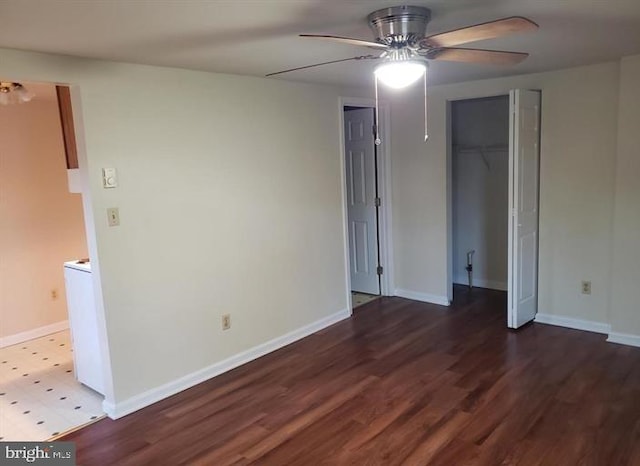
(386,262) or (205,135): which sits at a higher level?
(205,135)

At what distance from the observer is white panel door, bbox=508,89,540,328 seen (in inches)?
155

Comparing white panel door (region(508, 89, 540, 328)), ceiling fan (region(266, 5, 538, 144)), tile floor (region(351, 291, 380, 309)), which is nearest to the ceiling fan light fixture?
ceiling fan (region(266, 5, 538, 144))

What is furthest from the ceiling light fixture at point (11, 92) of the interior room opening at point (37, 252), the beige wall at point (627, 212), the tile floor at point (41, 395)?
the beige wall at point (627, 212)

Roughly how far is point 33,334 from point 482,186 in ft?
15.6

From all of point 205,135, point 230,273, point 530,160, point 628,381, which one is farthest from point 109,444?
point 530,160

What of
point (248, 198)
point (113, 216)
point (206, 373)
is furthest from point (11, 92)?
point (206, 373)

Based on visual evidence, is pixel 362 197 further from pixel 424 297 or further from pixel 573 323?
pixel 573 323

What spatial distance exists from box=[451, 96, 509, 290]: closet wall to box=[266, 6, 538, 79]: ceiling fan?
3079 millimetres

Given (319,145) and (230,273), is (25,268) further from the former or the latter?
(319,145)

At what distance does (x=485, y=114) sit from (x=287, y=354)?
3331 mm

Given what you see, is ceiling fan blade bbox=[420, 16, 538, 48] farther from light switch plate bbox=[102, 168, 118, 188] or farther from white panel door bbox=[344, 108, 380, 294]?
white panel door bbox=[344, 108, 380, 294]

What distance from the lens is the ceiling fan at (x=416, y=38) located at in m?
1.96

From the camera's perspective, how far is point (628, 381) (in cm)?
326

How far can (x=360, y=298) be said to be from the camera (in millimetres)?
5398
